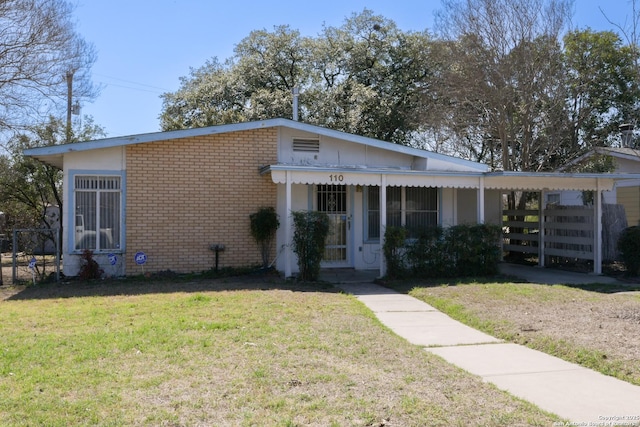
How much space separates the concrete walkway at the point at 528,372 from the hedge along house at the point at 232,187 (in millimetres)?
4866

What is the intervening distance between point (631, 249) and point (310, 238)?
24.8ft

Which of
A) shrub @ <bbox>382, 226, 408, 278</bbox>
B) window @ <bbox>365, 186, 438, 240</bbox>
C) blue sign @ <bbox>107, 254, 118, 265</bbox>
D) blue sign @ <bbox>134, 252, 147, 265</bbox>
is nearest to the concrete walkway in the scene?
shrub @ <bbox>382, 226, 408, 278</bbox>

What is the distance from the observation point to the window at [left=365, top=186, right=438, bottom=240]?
46.7 feet

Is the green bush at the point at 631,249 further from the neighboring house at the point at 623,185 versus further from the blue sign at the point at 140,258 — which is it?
the blue sign at the point at 140,258

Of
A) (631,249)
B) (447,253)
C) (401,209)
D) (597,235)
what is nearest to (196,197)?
(401,209)

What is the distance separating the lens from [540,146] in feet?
64.4

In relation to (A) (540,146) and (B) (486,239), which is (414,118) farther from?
(B) (486,239)

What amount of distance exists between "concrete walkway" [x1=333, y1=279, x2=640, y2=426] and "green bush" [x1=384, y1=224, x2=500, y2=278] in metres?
3.66

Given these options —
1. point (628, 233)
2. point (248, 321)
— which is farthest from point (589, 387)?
point (628, 233)

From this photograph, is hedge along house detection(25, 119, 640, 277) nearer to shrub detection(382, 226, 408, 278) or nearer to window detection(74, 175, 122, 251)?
window detection(74, 175, 122, 251)

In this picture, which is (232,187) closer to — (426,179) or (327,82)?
(426,179)

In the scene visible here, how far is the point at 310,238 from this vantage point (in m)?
11.6

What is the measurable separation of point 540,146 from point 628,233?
7447mm

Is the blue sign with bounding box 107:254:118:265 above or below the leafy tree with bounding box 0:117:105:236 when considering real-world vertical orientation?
below
